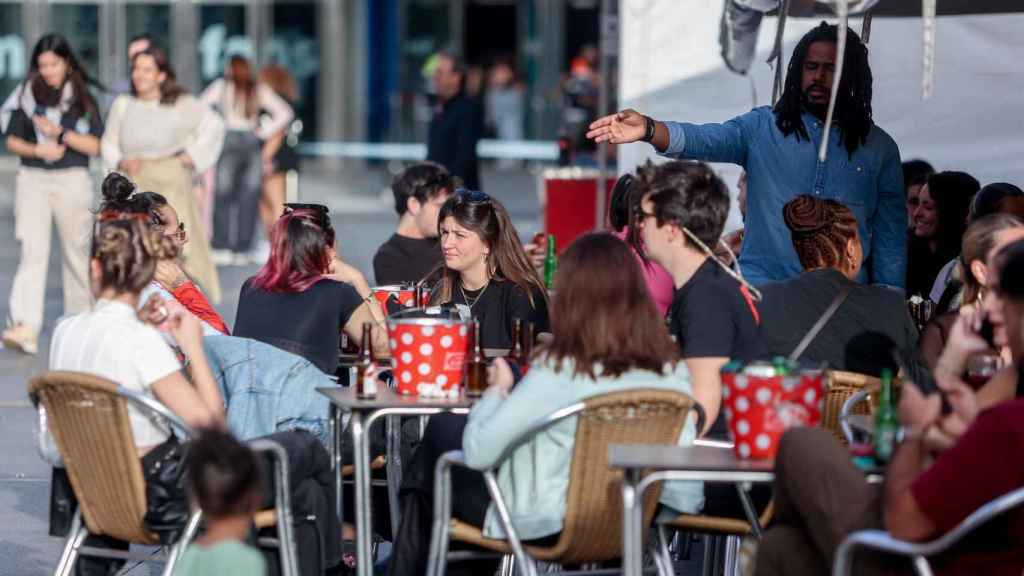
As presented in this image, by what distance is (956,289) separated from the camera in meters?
6.12

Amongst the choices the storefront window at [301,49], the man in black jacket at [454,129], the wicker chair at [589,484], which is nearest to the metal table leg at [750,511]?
the wicker chair at [589,484]

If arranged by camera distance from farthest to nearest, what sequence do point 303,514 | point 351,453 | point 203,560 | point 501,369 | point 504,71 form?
1. point 504,71
2. point 351,453
3. point 303,514
4. point 501,369
5. point 203,560

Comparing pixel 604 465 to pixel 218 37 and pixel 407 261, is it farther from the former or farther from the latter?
pixel 218 37

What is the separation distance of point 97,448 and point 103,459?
3 cm

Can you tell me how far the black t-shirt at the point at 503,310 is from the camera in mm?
6156

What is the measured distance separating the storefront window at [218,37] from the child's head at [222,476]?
80.4 feet

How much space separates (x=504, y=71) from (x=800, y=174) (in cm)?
2328

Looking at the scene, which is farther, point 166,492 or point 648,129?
point 648,129

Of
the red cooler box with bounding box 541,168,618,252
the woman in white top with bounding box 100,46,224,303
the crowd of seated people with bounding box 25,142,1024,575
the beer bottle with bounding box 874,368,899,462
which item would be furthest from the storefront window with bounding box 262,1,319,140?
the beer bottle with bounding box 874,368,899,462

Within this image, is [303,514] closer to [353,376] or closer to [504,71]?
[353,376]

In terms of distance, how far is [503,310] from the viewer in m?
6.19

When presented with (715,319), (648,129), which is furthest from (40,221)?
(715,319)

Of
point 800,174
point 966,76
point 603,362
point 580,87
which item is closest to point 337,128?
point 580,87

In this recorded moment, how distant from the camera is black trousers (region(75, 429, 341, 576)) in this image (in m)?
4.93
